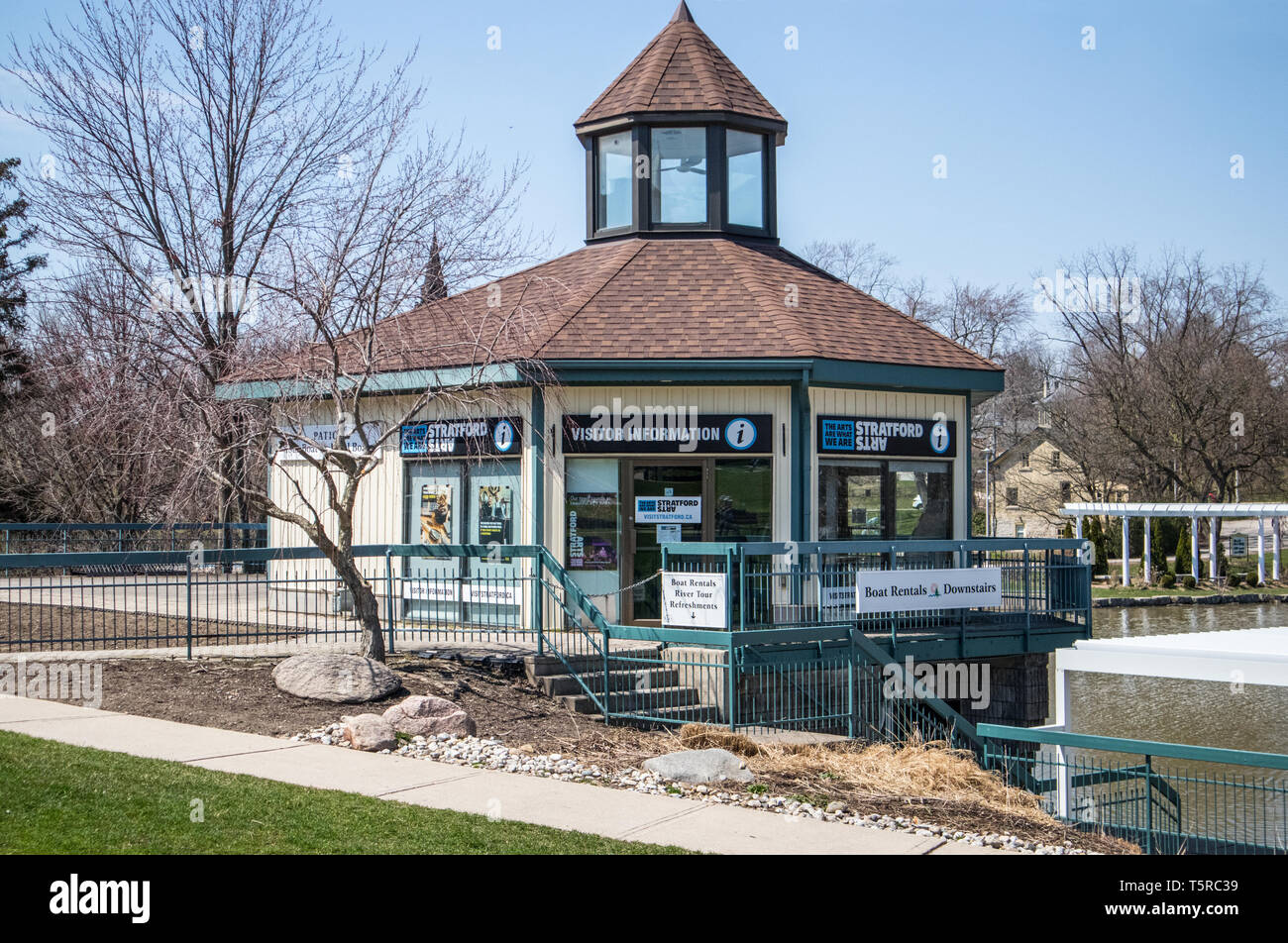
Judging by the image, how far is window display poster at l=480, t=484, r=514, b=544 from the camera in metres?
17.7

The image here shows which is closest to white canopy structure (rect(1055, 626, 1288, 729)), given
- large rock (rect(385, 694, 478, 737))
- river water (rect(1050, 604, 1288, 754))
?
river water (rect(1050, 604, 1288, 754))

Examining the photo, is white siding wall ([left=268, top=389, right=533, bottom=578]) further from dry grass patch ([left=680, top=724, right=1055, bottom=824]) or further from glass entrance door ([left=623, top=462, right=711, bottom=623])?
dry grass patch ([left=680, top=724, right=1055, bottom=824])

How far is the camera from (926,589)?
15.5m

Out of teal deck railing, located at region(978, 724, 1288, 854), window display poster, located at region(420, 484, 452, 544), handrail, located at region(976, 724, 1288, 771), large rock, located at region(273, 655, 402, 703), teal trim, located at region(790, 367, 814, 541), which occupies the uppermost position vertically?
teal trim, located at region(790, 367, 814, 541)

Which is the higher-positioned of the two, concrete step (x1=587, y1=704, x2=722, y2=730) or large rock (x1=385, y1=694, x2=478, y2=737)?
large rock (x1=385, y1=694, x2=478, y2=737)

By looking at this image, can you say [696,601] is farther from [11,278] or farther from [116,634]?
[11,278]

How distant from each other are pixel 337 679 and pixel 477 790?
396 centimetres

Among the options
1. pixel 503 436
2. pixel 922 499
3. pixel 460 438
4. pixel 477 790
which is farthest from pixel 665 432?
pixel 477 790

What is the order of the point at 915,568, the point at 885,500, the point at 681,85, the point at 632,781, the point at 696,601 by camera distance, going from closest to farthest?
the point at 632,781 → the point at 696,601 → the point at 915,568 → the point at 885,500 → the point at 681,85

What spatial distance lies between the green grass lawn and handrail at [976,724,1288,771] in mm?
4576

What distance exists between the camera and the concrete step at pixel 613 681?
14.0 metres

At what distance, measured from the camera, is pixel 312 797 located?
8.48 metres

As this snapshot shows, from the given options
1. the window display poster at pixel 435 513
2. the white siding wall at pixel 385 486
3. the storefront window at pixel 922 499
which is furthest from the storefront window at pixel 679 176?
the window display poster at pixel 435 513

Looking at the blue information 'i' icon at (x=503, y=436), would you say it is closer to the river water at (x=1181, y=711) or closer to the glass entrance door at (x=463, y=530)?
the glass entrance door at (x=463, y=530)
